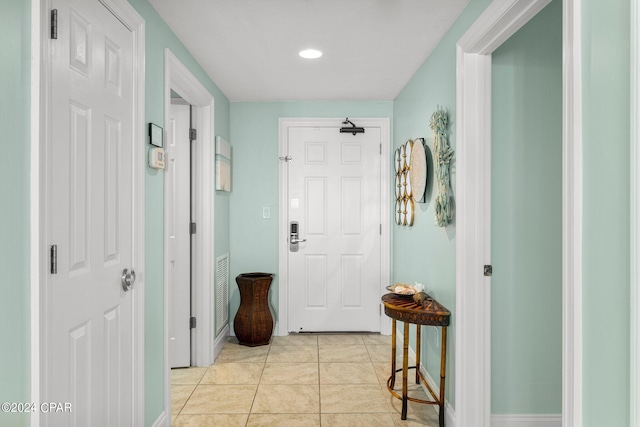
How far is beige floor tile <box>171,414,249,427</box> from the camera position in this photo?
2.42 metres

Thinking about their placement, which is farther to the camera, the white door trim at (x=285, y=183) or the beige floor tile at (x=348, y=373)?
the white door trim at (x=285, y=183)

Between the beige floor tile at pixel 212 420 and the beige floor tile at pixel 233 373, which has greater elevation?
the beige floor tile at pixel 233 373

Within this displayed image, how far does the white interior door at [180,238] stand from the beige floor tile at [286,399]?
0.81 meters

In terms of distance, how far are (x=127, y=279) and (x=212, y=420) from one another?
1136mm

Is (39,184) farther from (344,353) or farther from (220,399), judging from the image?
(344,353)

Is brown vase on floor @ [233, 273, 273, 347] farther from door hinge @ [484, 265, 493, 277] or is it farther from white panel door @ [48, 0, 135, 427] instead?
door hinge @ [484, 265, 493, 277]

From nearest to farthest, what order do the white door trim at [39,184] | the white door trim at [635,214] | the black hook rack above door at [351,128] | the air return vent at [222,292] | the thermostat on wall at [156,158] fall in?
the white door trim at [635,214] < the white door trim at [39,184] < the thermostat on wall at [156,158] < the air return vent at [222,292] < the black hook rack above door at [351,128]

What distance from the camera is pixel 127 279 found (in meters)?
1.87

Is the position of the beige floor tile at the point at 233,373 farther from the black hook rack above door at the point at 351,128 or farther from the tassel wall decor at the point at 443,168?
the black hook rack above door at the point at 351,128

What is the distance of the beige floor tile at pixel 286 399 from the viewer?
8.50 feet

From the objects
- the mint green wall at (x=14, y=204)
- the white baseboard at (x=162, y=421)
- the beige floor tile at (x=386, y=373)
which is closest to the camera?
the mint green wall at (x=14, y=204)

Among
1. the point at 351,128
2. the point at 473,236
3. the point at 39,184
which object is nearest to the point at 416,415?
the point at 473,236

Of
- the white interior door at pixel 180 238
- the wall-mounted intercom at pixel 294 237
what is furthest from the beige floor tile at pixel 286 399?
the wall-mounted intercom at pixel 294 237

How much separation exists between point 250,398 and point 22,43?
2354 millimetres
